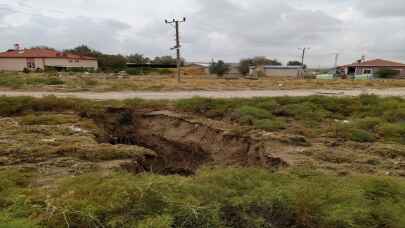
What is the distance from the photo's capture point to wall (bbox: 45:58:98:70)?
2308 inches

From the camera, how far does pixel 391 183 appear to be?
4445mm

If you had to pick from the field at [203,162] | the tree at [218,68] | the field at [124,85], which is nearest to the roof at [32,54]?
the tree at [218,68]

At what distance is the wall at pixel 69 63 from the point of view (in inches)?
2308

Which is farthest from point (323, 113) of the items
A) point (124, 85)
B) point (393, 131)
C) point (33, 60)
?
point (33, 60)

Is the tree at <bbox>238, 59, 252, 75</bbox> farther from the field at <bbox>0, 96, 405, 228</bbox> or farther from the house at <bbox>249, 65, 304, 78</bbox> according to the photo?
the field at <bbox>0, 96, 405, 228</bbox>

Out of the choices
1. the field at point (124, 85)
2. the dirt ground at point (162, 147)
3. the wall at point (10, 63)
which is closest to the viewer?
the dirt ground at point (162, 147)

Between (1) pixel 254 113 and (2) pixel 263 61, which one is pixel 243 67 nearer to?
(2) pixel 263 61

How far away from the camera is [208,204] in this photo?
11.6 feet

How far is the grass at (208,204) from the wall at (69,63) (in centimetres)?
6047

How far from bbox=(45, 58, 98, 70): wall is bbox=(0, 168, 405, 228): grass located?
6047 cm

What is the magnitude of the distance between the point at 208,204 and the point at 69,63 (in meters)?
63.5

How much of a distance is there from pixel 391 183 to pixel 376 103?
8.85 meters

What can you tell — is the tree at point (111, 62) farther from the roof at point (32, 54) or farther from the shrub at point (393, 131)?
the shrub at point (393, 131)

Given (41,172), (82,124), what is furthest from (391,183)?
(82,124)
